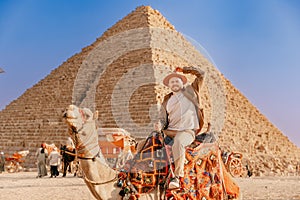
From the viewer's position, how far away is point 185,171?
13.8ft

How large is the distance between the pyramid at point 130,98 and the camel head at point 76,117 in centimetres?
2639

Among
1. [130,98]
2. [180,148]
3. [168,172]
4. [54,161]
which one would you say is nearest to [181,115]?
[180,148]

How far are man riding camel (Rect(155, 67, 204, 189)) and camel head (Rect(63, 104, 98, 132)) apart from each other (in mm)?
738

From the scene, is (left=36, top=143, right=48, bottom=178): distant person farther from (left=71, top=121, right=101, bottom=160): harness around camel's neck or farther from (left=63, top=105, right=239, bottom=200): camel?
(left=71, top=121, right=101, bottom=160): harness around camel's neck

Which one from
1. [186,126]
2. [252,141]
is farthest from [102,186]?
[252,141]

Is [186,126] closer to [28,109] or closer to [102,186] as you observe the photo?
[102,186]

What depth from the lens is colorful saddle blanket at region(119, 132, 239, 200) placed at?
404cm

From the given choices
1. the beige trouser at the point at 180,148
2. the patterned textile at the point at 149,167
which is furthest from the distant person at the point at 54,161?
the beige trouser at the point at 180,148

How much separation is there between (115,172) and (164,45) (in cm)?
4475

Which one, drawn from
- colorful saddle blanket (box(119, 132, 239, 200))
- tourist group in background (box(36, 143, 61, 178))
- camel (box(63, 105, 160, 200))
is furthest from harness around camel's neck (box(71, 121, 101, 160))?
tourist group in background (box(36, 143, 61, 178))

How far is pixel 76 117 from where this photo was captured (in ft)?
12.2

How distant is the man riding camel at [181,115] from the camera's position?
13.2 feet

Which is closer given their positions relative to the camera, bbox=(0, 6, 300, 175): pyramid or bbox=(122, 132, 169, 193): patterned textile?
bbox=(122, 132, 169, 193): patterned textile

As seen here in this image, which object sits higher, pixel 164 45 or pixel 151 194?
pixel 164 45
